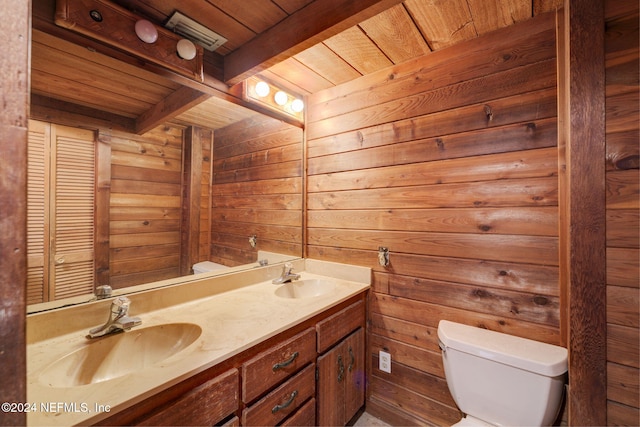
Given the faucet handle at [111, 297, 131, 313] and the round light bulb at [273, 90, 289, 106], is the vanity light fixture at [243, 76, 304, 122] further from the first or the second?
the faucet handle at [111, 297, 131, 313]

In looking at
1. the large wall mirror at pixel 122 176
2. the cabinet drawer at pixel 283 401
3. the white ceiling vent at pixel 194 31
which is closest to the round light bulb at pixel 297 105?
the large wall mirror at pixel 122 176

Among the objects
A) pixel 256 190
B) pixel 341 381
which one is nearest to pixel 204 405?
pixel 341 381

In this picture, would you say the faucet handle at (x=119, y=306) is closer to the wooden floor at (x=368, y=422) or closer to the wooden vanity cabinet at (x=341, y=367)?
the wooden vanity cabinet at (x=341, y=367)

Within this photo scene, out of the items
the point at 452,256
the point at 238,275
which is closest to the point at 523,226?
the point at 452,256

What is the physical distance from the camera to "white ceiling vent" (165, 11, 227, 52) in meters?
1.11

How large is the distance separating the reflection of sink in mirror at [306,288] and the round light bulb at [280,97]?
1.20m

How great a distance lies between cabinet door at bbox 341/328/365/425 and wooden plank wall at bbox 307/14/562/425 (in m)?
0.12

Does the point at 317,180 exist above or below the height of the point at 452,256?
above

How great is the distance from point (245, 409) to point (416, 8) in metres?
1.70

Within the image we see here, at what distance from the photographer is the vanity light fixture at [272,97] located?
→ 1.59m

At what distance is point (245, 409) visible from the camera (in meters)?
0.90

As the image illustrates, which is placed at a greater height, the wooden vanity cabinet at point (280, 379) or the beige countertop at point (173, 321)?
the beige countertop at point (173, 321)

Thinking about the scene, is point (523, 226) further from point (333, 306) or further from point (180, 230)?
point (180, 230)

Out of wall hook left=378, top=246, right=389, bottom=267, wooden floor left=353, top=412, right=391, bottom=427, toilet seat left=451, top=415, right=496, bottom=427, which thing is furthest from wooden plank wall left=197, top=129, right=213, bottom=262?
toilet seat left=451, top=415, right=496, bottom=427
